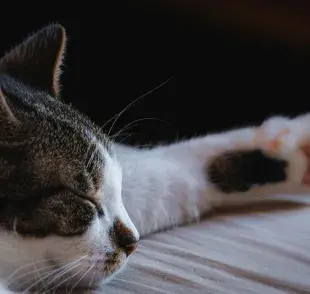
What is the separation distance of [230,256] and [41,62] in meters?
0.44

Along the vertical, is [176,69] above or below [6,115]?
above

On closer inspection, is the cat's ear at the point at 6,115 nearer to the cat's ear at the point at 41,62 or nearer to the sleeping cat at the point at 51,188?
the sleeping cat at the point at 51,188

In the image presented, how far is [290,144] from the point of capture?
1220mm

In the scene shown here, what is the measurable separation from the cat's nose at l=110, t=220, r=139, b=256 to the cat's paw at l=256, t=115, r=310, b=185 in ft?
1.39

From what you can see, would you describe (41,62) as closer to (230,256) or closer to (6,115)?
(6,115)

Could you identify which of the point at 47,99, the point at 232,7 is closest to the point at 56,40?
the point at 47,99

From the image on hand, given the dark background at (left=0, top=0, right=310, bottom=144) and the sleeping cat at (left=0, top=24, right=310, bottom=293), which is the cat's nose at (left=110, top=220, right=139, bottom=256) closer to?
the sleeping cat at (left=0, top=24, right=310, bottom=293)

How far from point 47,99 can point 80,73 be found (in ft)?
1.35

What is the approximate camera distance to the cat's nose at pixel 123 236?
2.85ft

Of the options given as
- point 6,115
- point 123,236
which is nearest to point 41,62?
point 6,115

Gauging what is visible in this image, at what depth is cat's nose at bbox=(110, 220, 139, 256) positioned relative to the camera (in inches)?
34.2

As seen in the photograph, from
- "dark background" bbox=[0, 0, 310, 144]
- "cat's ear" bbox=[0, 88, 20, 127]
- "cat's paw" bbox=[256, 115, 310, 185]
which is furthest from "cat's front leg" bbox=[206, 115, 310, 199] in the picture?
"cat's ear" bbox=[0, 88, 20, 127]

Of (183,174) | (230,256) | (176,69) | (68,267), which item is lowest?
(68,267)

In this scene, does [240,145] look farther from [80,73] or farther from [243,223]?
[80,73]
